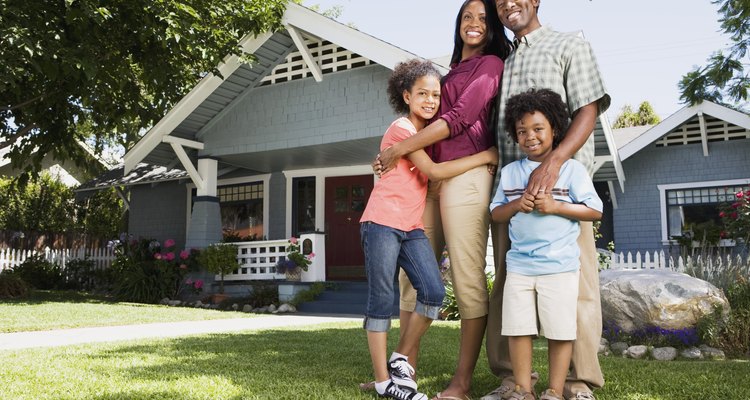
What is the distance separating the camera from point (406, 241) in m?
3.23

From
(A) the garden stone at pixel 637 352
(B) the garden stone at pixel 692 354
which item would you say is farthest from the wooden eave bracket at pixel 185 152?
(B) the garden stone at pixel 692 354

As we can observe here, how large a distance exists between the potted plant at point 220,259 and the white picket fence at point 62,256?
5144 mm

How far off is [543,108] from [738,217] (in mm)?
9575

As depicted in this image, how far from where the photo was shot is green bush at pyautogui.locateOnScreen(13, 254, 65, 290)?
16562mm

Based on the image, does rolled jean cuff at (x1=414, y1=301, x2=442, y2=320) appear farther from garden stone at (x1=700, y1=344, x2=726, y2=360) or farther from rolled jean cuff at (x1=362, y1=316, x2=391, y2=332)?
garden stone at (x1=700, y1=344, x2=726, y2=360)

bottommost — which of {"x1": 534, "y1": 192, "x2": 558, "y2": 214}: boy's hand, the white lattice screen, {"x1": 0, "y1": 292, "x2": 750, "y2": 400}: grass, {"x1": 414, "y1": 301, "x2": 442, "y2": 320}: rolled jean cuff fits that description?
{"x1": 0, "y1": 292, "x2": 750, "y2": 400}: grass

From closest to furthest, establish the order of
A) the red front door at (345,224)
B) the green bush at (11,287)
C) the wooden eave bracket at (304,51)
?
the wooden eave bracket at (304,51) → the green bush at (11,287) → the red front door at (345,224)

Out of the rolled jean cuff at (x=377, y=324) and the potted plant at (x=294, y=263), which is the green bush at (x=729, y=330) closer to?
the rolled jean cuff at (x=377, y=324)

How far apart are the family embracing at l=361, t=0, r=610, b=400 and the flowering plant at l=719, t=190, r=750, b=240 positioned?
29.5 feet

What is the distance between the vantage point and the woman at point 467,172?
3.12m

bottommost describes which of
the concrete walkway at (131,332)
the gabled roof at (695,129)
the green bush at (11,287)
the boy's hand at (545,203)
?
the concrete walkway at (131,332)

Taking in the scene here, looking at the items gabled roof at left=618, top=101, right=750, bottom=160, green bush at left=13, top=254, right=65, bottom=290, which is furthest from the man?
green bush at left=13, top=254, right=65, bottom=290

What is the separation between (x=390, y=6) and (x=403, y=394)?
512 inches

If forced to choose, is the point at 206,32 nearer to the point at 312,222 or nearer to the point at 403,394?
the point at 312,222
